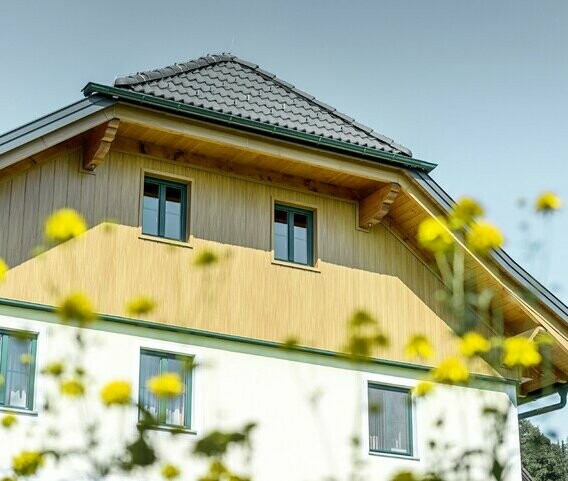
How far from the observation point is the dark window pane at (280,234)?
16328 mm

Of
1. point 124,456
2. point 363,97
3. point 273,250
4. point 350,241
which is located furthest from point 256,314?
point 124,456

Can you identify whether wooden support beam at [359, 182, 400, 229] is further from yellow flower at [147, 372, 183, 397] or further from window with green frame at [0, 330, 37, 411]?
yellow flower at [147, 372, 183, 397]

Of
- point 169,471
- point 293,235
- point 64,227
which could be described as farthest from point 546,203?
point 293,235

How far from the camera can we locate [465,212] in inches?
215

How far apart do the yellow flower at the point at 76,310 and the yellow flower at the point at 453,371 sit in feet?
5.58

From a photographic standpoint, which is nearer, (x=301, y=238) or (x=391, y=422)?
(x=391, y=422)

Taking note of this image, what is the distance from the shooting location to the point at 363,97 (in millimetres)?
19734

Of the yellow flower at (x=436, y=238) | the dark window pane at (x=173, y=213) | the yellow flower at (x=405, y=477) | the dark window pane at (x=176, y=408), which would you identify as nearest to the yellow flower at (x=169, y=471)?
the yellow flower at (x=405, y=477)

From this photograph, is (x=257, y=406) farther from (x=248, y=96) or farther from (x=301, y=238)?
(x=248, y=96)

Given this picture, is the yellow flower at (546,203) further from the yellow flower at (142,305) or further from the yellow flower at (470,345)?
the yellow flower at (142,305)

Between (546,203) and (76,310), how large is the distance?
2.18 metres

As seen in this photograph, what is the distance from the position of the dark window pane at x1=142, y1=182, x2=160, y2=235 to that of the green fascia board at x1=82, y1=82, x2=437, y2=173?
1.12 m

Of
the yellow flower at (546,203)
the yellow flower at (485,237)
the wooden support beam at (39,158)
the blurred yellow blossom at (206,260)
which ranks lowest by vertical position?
the blurred yellow blossom at (206,260)

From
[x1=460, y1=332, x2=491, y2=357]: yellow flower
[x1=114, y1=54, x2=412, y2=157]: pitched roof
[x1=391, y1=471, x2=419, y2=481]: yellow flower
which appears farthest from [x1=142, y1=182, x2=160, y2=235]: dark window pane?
[x1=391, y1=471, x2=419, y2=481]: yellow flower
